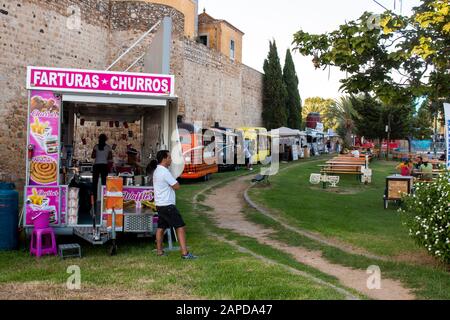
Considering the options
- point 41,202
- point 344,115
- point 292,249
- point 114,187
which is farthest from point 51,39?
point 344,115

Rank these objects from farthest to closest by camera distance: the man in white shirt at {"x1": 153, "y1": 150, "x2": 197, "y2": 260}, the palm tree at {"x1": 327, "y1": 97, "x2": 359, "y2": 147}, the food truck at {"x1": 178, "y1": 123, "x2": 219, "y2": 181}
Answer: the palm tree at {"x1": 327, "y1": 97, "x2": 359, "y2": 147}
the food truck at {"x1": 178, "y1": 123, "x2": 219, "y2": 181}
the man in white shirt at {"x1": 153, "y1": 150, "x2": 197, "y2": 260}

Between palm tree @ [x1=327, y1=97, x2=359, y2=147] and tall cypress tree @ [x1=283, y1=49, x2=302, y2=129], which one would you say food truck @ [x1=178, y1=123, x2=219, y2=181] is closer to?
tall cypress tree @ [x1=283, y1=49, x2=302, y2=129]

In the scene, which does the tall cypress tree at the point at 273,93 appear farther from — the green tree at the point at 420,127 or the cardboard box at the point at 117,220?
the cardboard box at the point at 117,220

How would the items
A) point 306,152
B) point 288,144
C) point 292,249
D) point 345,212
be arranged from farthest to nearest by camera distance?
point 306,152 < point 288,144 < point 345,212 < point 292,249

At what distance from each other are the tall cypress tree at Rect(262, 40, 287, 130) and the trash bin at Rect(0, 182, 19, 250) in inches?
1409

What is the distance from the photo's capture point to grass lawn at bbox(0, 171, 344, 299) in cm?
577

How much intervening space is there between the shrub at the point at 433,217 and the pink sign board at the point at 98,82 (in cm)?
423

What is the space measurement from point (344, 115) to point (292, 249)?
47.1 m

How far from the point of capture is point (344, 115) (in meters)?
54.0

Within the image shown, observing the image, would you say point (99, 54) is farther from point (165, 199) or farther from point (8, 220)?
point (165, 199)

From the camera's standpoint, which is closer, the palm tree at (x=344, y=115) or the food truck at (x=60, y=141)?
the food truck at (x=60, y=141)

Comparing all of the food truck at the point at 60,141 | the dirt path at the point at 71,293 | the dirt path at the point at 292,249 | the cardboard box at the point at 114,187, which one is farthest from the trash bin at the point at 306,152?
the dirt path at the point at 71,293

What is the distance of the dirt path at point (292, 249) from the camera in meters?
6.20

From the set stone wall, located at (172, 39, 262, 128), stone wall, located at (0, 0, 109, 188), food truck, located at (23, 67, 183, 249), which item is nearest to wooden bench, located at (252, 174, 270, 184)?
stone wall, located at (0, 0, 109, 188)
